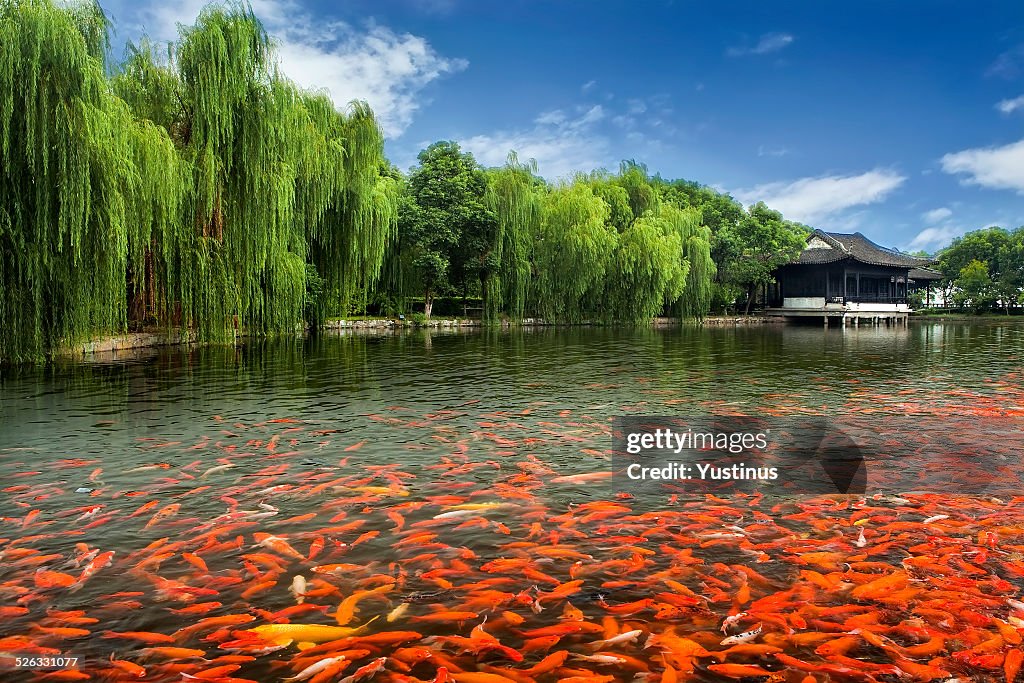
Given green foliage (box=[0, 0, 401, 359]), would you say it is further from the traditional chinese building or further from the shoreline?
the traditional chinese building

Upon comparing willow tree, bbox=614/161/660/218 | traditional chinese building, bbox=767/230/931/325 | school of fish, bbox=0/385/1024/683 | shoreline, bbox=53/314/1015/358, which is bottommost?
school of fish, bbox=0/385/1024/683

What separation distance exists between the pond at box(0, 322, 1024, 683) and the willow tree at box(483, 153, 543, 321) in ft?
74.7

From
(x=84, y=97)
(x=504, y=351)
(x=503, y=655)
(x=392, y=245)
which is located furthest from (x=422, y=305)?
(x=503, y=655)

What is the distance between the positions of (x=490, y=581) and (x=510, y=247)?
27.8 meters

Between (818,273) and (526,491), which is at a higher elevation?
(818,273)

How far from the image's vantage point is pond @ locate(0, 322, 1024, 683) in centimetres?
264

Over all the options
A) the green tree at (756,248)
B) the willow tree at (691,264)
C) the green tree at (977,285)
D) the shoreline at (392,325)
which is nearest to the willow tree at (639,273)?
the shoreline at (392,325)

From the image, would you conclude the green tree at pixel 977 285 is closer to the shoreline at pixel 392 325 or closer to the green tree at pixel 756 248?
the shoreline at pixel 392 325

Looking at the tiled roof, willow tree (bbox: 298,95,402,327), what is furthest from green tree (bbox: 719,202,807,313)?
willow tree (bbox: 298,95,402,327)

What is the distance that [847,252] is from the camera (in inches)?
1699

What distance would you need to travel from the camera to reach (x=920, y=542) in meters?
3.74

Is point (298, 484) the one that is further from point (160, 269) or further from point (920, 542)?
point (160, 269)

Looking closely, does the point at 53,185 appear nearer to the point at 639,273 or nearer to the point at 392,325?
the point at 392,325

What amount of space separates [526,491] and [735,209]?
45211 mm
